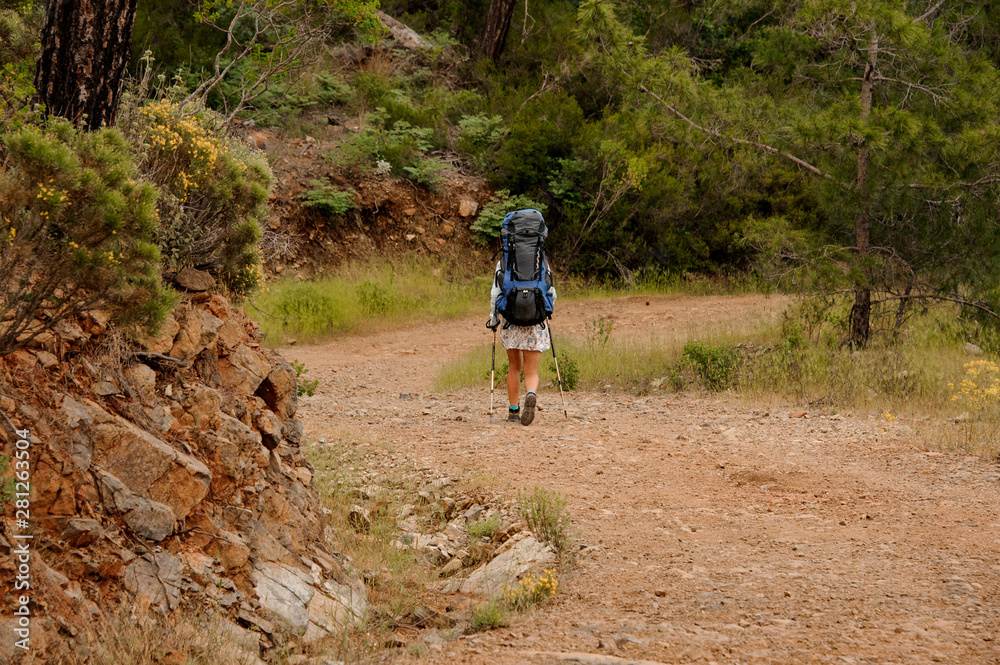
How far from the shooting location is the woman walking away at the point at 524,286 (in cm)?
790

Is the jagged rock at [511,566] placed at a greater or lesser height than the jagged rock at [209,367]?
lesser

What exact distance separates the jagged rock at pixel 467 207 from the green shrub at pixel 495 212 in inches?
7.6

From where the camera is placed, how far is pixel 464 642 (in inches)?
157

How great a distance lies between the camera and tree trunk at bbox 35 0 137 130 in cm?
487

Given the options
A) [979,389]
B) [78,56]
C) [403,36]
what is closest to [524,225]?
[78,56]

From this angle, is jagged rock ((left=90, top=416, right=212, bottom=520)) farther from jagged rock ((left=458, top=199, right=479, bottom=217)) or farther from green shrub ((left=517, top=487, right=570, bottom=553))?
jagged rock ((left=458, top=199, right=479, bottom=217))

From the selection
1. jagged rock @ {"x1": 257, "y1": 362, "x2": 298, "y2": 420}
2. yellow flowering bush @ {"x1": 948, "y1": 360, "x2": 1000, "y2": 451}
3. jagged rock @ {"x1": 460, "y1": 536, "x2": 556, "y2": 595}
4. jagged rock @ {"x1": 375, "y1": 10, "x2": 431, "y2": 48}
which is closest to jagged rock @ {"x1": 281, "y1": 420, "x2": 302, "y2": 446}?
jagged rock @ {"x1": 257, "y1": 362, "x2": 298, "y2": 420}

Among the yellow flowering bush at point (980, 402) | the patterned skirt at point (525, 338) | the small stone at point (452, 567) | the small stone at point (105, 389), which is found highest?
the small stone at point (105, 389)

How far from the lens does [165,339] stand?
4.73 m

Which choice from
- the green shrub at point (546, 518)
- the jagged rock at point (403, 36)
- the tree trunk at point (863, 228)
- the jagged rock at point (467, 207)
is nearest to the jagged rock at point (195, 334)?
the green shrub at point (546, 518)

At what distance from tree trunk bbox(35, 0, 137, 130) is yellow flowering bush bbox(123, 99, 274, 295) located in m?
0.27

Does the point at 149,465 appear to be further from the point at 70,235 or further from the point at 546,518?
the point at 546,518

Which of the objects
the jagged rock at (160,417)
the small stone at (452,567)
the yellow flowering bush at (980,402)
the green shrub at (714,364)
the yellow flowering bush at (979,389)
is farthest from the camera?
the green shrub at (714,364)

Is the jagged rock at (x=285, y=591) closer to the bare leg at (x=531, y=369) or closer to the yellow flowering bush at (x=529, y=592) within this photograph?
the yellow flowering bush at (x=529, y=592)
